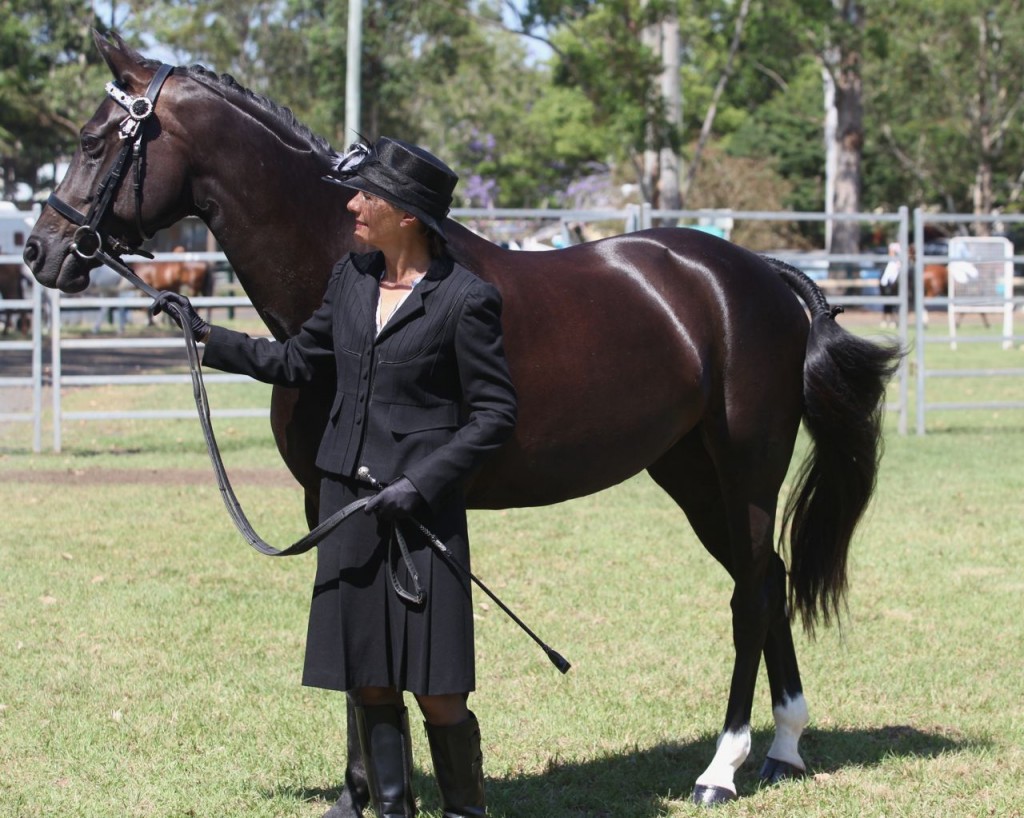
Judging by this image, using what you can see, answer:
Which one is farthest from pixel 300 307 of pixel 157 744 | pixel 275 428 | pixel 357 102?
pixel 357 102

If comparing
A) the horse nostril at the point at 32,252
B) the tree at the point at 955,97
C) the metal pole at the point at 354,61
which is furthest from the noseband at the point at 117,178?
the tree at the point at 955,97

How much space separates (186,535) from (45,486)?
96.5 inches

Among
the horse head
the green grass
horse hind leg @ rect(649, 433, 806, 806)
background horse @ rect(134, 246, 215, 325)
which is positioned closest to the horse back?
horse hind leg @ rect(649, 433, 806, 806)

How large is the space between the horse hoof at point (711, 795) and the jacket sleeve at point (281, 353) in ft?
6.28

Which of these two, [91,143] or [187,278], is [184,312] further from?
[187,278]

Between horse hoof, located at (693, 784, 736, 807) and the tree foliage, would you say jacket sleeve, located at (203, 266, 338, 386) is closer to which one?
horse hoof, located at (693, 784, 736, 807)

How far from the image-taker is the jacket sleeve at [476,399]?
3.45 m

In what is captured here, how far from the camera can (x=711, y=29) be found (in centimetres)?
2334

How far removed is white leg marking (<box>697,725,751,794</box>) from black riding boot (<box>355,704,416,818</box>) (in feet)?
4.03

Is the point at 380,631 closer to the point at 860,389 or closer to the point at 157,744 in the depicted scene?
the point at 157,744

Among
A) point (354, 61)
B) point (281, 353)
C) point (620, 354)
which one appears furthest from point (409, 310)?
point (354, 61)

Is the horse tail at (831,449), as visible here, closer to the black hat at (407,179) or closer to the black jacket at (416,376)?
the black jacket at (416,376)

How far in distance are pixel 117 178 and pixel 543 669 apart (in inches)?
117

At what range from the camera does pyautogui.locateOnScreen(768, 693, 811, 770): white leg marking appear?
4.68 m
